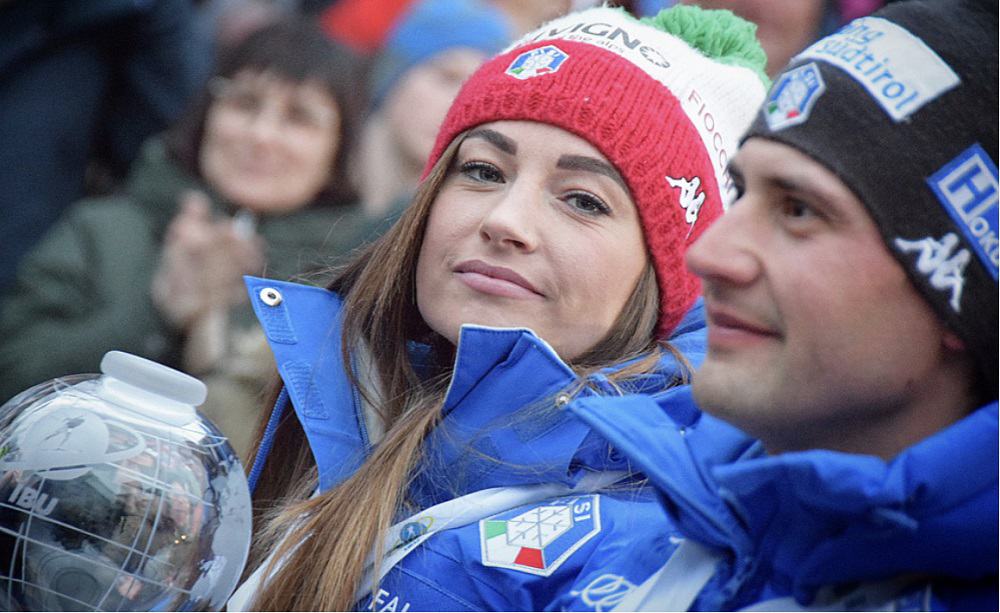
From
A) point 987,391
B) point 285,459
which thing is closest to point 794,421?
point 987,391

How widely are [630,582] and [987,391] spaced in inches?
24.1

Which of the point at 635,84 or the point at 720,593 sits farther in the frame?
the point at 635,84

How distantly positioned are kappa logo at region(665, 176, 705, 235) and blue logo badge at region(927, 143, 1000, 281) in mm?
1276

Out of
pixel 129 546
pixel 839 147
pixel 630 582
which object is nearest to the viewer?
pixel 839 147

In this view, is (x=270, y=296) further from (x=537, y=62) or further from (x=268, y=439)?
(x=537, y=62)

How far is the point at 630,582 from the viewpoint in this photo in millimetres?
2092

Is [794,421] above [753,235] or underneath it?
underneath

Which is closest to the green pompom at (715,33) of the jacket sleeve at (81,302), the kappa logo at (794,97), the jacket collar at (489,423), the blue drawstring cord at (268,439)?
the jacket collar at (489,423)

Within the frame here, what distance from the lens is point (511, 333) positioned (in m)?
2.68

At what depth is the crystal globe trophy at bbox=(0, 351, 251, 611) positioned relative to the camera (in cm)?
191

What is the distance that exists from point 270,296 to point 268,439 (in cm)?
31

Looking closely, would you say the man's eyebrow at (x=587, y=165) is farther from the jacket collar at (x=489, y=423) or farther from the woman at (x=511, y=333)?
the jacket collar at (x=489, y=423)

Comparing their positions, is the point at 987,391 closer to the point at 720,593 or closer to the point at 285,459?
the point at 720,593

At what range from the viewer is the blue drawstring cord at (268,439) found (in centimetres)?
301
